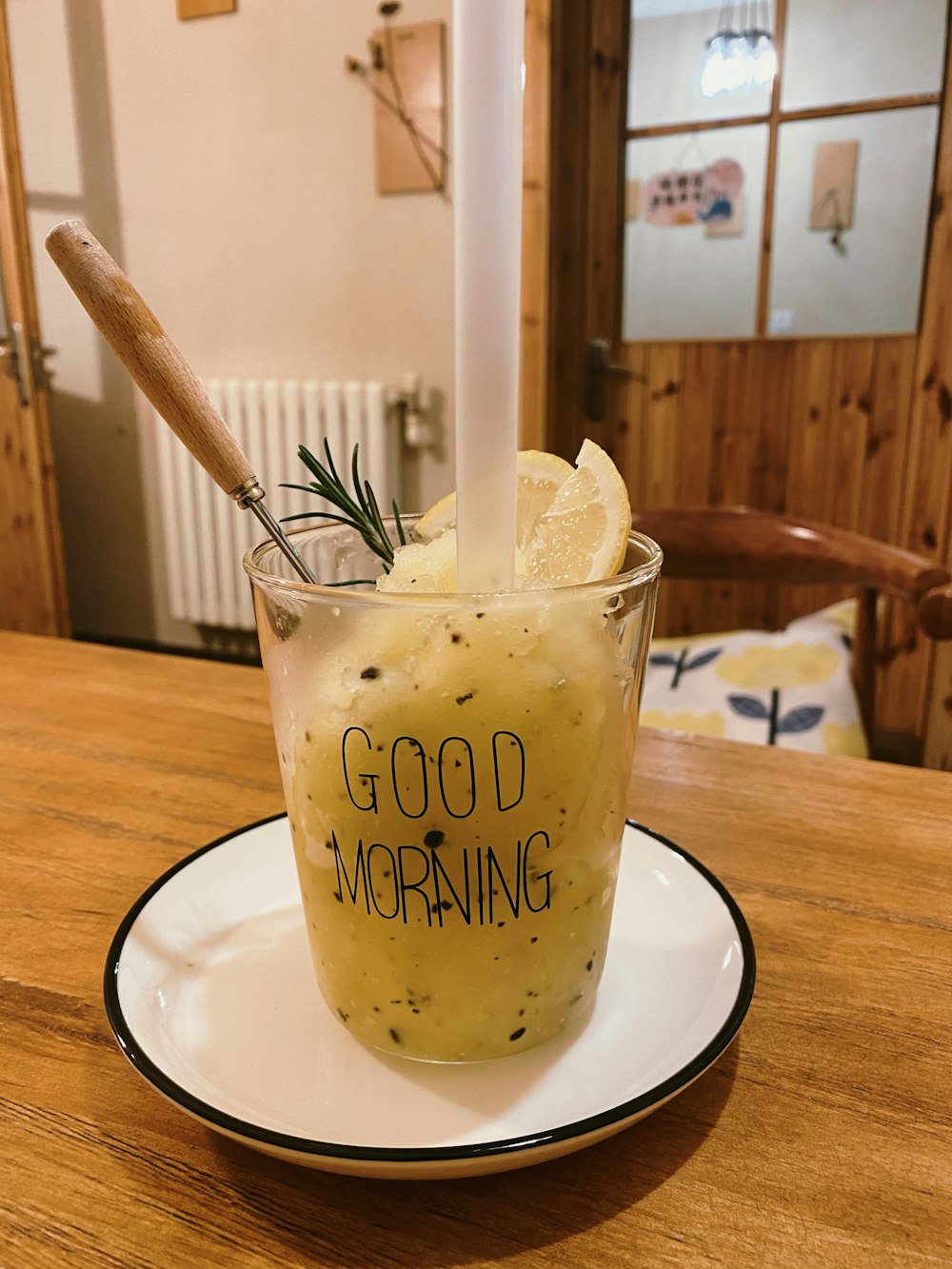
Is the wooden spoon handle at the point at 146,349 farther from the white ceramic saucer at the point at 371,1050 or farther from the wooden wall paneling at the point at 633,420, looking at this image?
the wooden wall paneling at the point at 633,420

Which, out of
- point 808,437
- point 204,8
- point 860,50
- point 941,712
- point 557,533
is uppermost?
point 204,8

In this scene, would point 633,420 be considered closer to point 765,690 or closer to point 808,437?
point 808,437

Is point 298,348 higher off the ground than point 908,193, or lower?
lower

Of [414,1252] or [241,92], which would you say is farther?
[241,92]

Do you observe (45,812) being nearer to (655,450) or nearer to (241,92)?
(655,450)

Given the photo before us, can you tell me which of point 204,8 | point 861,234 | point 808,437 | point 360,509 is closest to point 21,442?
point 204,8

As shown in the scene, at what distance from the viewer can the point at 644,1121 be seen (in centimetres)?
37

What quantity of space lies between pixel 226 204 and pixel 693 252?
48.8 inches

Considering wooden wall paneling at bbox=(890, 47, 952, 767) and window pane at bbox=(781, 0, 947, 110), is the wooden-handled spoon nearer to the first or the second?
wooden wall paneling at bbox=(890, 47, 952, 767)

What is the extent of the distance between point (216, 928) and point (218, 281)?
2482 mm

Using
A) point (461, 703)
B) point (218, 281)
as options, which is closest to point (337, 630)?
point (461, 703)

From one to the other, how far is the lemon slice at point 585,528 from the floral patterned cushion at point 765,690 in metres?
0.86

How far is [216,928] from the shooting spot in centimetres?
47

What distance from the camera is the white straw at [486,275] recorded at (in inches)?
11.6
